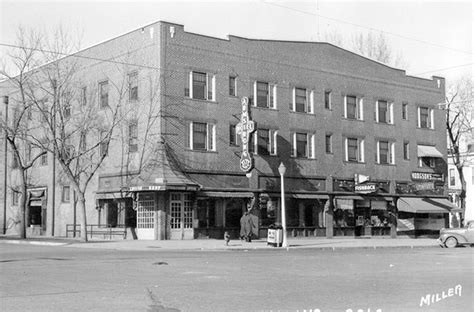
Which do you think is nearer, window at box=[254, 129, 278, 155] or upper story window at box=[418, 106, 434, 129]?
window at box=[254, 129, 278, 155]

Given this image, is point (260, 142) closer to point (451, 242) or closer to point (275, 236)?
point (275, 236)

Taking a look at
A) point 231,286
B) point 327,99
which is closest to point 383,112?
point 327,99

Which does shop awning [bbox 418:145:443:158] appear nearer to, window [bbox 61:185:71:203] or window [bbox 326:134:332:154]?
window [bbox 326:134:332:154]

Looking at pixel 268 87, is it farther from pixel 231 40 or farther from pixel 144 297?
pixel 144 297

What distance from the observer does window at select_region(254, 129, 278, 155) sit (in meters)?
39.7

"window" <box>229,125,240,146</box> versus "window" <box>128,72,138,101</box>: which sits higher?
"window" <box>128,72,138,101</box>

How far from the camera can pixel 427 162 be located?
161 ft

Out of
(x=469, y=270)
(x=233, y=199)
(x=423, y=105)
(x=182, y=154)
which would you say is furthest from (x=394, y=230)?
(x=469, y=270)

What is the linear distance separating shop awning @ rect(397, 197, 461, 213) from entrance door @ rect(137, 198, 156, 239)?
779 inches

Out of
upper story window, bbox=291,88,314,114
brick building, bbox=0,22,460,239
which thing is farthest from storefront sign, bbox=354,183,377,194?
upper story window, bbox=291,88,314,114

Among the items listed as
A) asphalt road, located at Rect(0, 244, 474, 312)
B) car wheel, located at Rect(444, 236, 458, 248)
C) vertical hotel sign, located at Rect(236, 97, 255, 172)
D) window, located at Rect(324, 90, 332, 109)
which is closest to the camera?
asphalt road, located at Rect(0, 244, 474, 312)

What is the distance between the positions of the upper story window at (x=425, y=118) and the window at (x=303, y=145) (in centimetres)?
1127

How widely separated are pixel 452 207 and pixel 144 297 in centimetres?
4135

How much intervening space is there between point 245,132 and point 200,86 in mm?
3944
